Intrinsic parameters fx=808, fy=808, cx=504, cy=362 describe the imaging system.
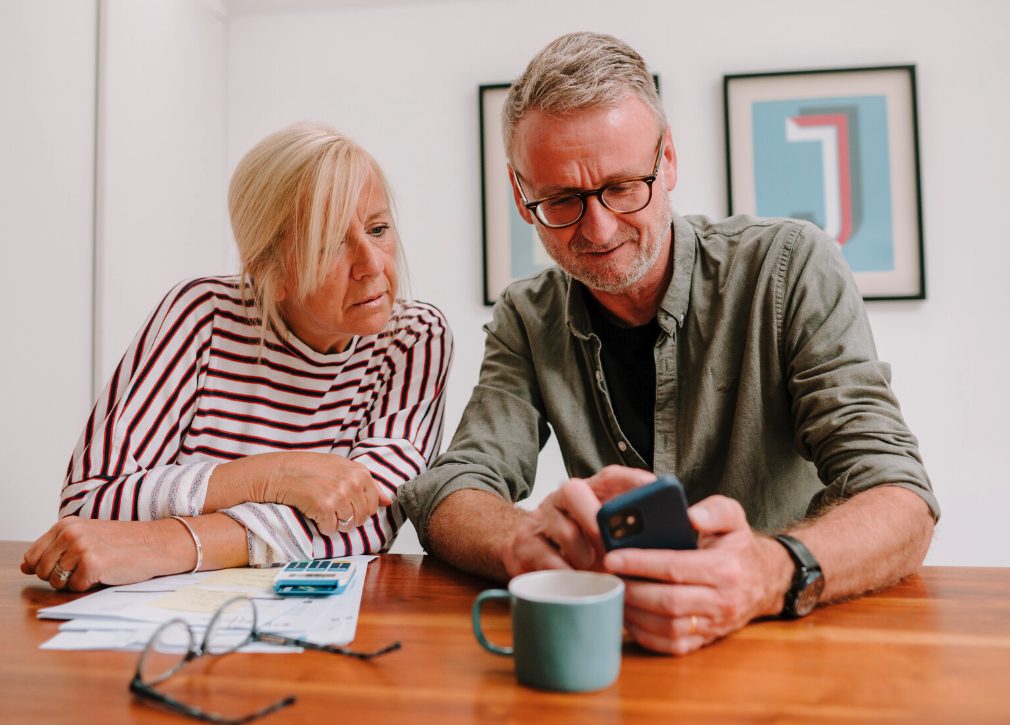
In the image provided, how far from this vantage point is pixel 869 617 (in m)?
0.85

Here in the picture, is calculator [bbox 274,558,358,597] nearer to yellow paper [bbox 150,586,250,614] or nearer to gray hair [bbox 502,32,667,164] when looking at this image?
yellow paper [bbox 150,586,250,614]

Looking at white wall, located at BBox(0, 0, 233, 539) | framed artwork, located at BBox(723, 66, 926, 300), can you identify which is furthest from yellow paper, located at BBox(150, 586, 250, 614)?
framed artwork, located at BBox(723, 66, 926, 300)

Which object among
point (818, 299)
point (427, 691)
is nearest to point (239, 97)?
point (818, 299)

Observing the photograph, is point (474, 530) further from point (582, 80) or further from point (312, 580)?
point (582, 80)

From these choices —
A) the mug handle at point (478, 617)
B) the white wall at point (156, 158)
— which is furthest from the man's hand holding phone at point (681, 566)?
the white wall at point (156, 158)

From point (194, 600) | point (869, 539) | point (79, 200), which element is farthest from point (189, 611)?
point (79, 200)

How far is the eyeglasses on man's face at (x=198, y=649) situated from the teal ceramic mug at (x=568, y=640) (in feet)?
0.53

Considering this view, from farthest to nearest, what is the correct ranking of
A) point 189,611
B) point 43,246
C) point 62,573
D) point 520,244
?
1. point 520,244
2. point 43,246
3. point 62,573
4. point 189,611

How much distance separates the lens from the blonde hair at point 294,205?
1331mm

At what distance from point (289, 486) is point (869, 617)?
787 mm

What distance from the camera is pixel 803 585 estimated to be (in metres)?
0.83

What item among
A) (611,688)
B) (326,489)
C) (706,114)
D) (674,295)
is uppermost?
(706,114)

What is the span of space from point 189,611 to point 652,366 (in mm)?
806

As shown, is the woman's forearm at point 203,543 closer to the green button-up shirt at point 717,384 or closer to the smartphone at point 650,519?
the green button-up shirt at point 717,384
